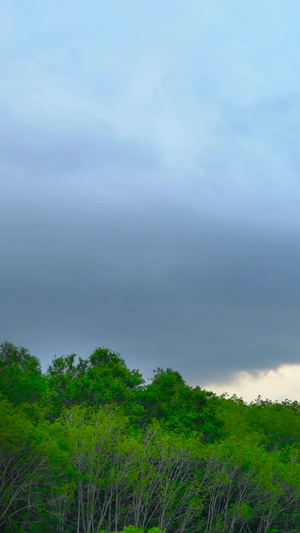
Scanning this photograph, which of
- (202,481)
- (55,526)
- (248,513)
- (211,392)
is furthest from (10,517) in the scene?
(211,392)

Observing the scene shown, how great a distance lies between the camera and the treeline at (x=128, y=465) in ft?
126

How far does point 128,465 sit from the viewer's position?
45.1 m

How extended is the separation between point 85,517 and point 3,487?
431 inches

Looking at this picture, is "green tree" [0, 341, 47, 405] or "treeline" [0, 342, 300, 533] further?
"green tree" [0, 341, 47, 405]

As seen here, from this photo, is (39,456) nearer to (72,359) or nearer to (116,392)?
(116,392)

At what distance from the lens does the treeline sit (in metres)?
38.3

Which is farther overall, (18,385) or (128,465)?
(18,385)

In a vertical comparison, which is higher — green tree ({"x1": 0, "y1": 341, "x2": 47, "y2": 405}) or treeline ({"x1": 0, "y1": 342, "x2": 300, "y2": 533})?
green tree ({"x1": 0, "y1": 341, "x2": 47, "y2": 405})

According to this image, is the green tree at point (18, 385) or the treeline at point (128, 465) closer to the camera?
the treeline at point (128, 465)

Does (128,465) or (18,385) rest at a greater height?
(18,385)

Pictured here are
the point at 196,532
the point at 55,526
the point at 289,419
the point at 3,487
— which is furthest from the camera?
the point at 289,419

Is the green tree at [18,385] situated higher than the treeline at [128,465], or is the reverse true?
the green tree at [18,385]

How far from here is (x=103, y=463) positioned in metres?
44.7

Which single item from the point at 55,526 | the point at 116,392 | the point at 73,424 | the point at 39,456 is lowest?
the point at 55,526
